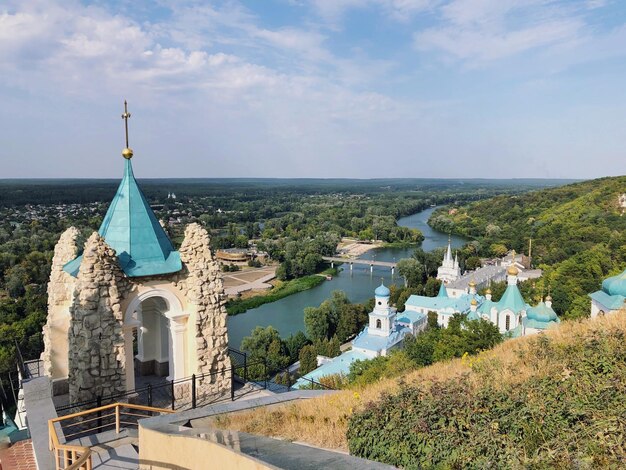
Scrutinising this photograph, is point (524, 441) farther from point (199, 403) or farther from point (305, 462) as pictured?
point (199, 403)

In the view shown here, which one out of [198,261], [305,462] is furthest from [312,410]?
[198,261]

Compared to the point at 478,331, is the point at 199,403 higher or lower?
higher

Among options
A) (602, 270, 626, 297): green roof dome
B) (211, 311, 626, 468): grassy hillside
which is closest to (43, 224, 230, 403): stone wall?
(211, 311, 626, 468): grassy hillside

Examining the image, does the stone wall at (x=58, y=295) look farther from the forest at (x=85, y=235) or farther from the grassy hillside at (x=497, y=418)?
the forest at (x=85, y=235)

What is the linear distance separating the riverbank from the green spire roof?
96.4 feet

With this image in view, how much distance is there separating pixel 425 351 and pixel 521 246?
5365cm

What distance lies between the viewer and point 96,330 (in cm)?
694

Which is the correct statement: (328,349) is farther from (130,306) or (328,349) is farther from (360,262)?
(360,262)

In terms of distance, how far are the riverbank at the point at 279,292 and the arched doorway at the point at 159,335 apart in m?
28.2

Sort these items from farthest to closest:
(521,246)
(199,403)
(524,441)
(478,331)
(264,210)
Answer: (264,210), (521,246), (478,331), (199,403), (524,441)

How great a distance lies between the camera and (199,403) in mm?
7758

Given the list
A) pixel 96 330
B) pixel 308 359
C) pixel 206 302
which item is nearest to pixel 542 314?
pixel 308 359

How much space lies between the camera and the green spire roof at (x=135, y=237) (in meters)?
7.62

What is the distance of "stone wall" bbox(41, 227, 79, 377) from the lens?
827 cm
